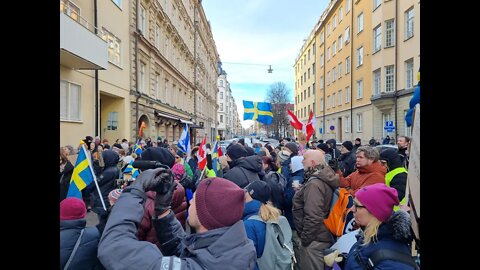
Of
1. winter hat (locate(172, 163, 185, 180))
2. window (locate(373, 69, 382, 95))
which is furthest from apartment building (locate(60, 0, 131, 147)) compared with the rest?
window (locate(373, 69, 382, 95))

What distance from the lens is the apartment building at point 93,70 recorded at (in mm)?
11156

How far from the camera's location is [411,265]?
203cm

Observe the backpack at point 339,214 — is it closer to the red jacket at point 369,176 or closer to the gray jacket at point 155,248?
the red jacket at point 369,176

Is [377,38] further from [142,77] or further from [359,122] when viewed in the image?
[142,77]

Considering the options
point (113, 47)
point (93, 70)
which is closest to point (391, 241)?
point (93, 70)

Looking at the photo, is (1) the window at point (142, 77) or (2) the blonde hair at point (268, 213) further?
(1) the window at point (142, 77)

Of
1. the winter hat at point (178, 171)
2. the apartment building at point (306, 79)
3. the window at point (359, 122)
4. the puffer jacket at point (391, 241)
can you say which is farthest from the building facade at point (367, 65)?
the puffer jacket at point (391, 241)

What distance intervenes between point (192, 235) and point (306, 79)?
62463 millimetres

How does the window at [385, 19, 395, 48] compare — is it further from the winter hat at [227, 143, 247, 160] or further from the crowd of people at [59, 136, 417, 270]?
the crowd of people at [59, 136, 417, 270]

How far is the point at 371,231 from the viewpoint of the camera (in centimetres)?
234

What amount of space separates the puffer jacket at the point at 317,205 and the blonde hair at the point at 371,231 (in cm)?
117
